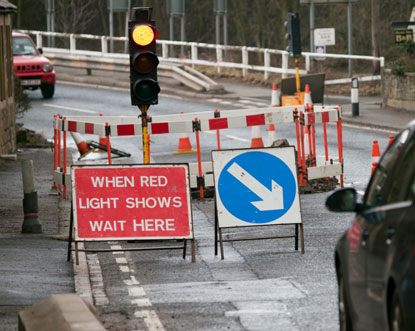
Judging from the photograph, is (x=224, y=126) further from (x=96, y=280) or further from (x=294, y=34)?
(x=294, y=34)

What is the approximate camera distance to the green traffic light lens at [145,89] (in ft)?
44.0

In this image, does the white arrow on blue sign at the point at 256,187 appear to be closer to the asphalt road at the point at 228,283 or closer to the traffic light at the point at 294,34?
the asphalt road at the point at 228,283

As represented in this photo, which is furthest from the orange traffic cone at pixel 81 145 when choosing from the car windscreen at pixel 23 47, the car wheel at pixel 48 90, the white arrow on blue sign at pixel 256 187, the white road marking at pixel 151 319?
the car windscreen at pixel 23 47

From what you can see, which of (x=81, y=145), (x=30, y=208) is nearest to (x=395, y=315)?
(x=30, y=208)

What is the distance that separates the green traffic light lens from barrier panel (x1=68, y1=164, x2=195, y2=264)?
126 cm

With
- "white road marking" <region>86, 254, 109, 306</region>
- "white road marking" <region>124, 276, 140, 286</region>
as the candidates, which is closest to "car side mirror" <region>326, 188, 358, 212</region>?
"white road marking" <region>86, 254, 109, 306</region>

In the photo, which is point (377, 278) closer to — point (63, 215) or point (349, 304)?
point (349, 304)

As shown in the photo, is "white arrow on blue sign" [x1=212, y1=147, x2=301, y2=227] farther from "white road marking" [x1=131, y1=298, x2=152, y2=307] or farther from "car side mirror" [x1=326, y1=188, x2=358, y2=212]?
"car side mirror" [x1=326, y1=188, x2=358, y2=212]

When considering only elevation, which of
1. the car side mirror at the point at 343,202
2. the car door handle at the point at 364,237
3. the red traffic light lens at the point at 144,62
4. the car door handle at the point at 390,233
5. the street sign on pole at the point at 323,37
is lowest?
the car door handle at the point at 364,237

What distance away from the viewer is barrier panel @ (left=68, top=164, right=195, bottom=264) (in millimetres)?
12375

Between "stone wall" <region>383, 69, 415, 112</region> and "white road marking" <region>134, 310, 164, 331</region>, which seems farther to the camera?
"stone wall" <region>383, 69, 415, 112</region>

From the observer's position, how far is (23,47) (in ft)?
123

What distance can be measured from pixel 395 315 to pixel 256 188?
21.3 ft

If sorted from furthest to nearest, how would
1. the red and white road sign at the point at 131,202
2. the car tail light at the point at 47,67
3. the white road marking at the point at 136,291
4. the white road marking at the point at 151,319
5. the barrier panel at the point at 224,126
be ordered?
the car tail light at the point at 47,67, the barrier panel at the point at 224,126, the red and white road sign at the point at 131,202, the white road marking at the point at 136,291, the white road marking at the point at 151,319
